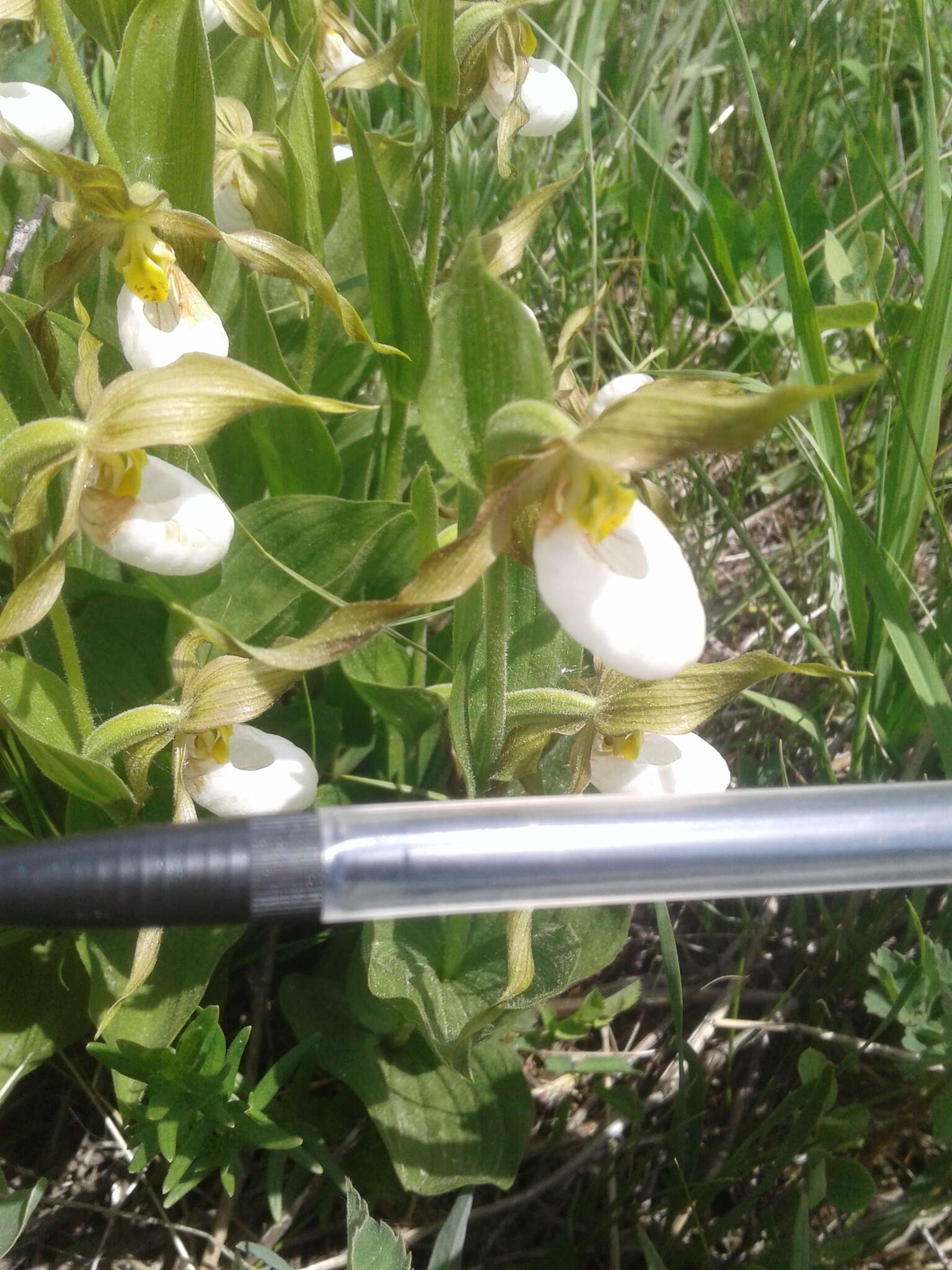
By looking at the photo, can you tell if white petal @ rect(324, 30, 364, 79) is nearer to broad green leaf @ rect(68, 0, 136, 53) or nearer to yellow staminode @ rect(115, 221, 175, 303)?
broad green leaf @ rect(68, 0, 136, 53)

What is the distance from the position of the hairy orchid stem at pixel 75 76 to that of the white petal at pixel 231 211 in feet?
0.68

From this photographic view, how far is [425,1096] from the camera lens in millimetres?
1217

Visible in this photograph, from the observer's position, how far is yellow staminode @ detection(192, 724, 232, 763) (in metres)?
1.05

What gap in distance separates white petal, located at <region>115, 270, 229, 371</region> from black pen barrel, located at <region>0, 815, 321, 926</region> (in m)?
0.75

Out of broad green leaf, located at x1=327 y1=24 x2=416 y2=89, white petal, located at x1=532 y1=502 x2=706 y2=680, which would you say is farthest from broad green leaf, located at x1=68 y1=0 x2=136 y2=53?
white petal, located at x1=532 y1=502 x2=706 y2=680

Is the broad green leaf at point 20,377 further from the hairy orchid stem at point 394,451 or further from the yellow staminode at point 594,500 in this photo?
the yellow staminode at point 594,500

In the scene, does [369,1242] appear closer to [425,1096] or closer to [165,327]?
[425,1096]

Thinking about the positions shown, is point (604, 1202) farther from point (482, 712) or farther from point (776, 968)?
→ point (482, 712)

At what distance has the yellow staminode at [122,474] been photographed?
3.15 ft

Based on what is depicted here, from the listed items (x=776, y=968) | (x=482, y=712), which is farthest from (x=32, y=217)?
(x=776, y=968)

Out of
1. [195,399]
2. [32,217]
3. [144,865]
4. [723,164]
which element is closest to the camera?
[144,865]

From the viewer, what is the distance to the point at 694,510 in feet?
5.97

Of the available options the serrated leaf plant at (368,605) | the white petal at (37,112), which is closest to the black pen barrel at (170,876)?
the serrated leaf plant at (368,605)

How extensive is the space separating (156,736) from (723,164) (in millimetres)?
2078
